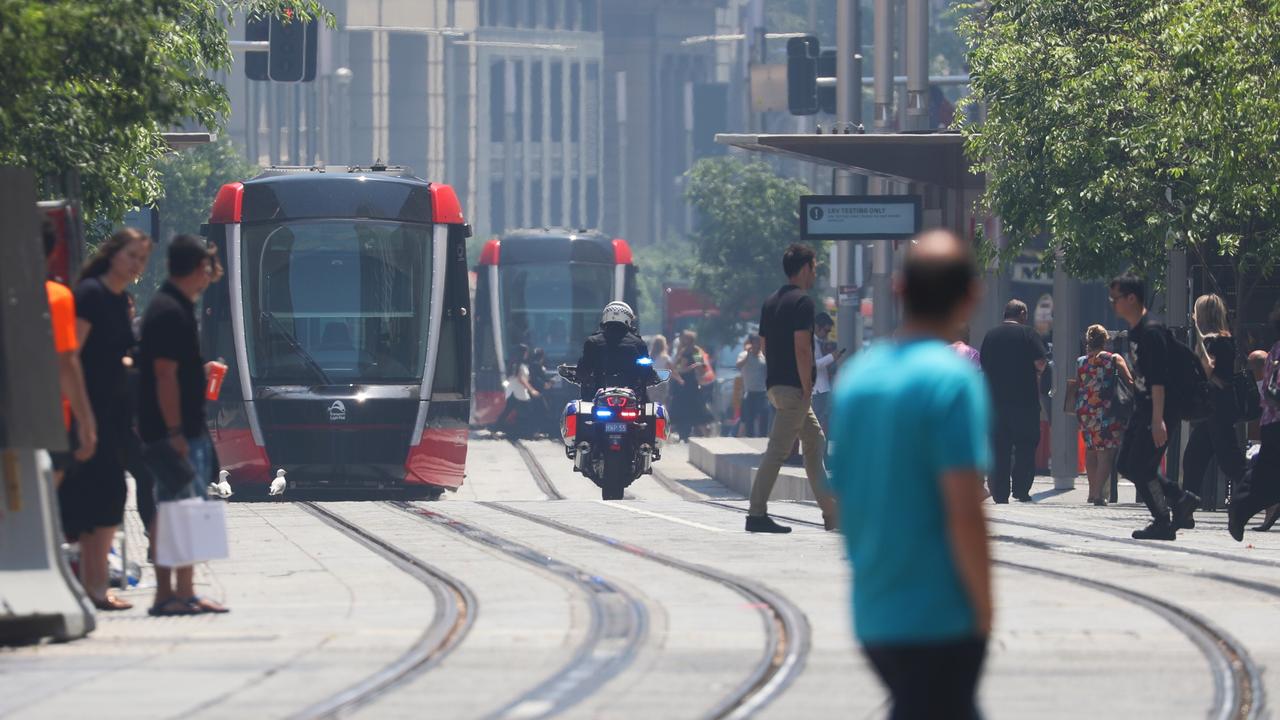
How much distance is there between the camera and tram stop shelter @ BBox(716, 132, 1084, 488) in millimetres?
22578

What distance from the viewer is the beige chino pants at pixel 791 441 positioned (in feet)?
43.0

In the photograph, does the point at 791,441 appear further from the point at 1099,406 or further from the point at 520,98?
the point at 520,98

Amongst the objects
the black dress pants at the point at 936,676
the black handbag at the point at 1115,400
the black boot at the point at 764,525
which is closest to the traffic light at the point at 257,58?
the black handbag at the point at 1115,400

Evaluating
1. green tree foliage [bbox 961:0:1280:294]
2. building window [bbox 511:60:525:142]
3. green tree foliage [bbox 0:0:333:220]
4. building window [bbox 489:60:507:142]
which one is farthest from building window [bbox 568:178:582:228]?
green tree foliage [bbox 0:0:333:220]

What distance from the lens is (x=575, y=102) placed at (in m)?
120

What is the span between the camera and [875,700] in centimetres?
750

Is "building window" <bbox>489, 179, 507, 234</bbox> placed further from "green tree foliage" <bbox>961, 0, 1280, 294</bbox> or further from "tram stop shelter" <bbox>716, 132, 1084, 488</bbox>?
"green tree foliage" <bbox>961, 0, 1280, 294</bbox>

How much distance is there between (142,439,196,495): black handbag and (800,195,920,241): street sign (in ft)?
51.9

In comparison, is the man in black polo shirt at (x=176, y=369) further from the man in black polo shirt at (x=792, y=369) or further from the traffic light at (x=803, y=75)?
the traffic light at (x=803, y=75)

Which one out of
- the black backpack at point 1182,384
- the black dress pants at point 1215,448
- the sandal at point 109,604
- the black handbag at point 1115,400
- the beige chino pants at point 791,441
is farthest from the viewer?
the black handbag at point 1115,400

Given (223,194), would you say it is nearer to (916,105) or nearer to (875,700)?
(916,105)

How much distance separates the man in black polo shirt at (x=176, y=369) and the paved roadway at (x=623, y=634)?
69cm

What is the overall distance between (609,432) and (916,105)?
8726 mm

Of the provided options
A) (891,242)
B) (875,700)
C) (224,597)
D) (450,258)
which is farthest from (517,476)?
(875,700)
